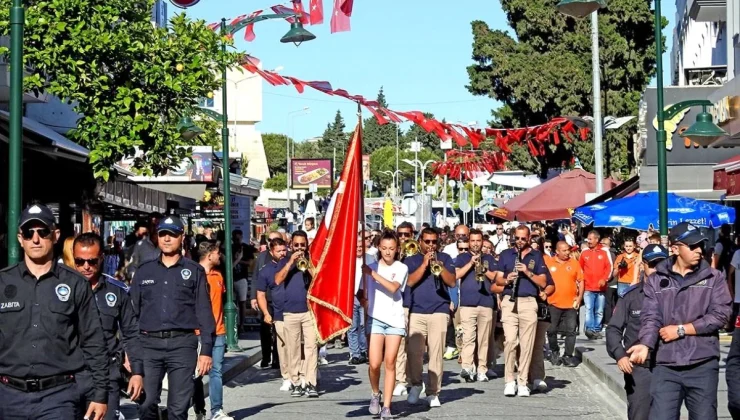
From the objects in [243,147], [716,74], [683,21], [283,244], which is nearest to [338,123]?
[243,147]

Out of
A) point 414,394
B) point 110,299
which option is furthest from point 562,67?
point 110,299

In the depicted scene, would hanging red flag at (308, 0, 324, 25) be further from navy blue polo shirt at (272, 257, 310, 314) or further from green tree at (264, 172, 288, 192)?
green tree at (264, 172, 288, 192)

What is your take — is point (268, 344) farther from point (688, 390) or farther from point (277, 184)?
point (277, 184)

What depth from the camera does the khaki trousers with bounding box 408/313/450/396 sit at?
1409cm

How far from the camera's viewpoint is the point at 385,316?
13.0m

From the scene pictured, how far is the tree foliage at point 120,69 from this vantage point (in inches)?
671

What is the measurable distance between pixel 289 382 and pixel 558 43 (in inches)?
1207

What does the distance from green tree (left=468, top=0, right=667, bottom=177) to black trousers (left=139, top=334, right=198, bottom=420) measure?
33.9 metres

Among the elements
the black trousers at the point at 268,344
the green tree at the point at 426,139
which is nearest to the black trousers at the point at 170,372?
the black trousers at the point at 268,344

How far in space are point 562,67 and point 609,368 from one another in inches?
1088

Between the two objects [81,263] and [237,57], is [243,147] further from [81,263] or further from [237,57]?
[81,263]

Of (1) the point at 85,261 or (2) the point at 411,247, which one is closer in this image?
(1) the point at 85,261

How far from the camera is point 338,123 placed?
199 metres

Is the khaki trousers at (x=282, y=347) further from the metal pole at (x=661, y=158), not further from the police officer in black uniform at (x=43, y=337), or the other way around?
the police officer in black uniform at (x=43, y=337)
